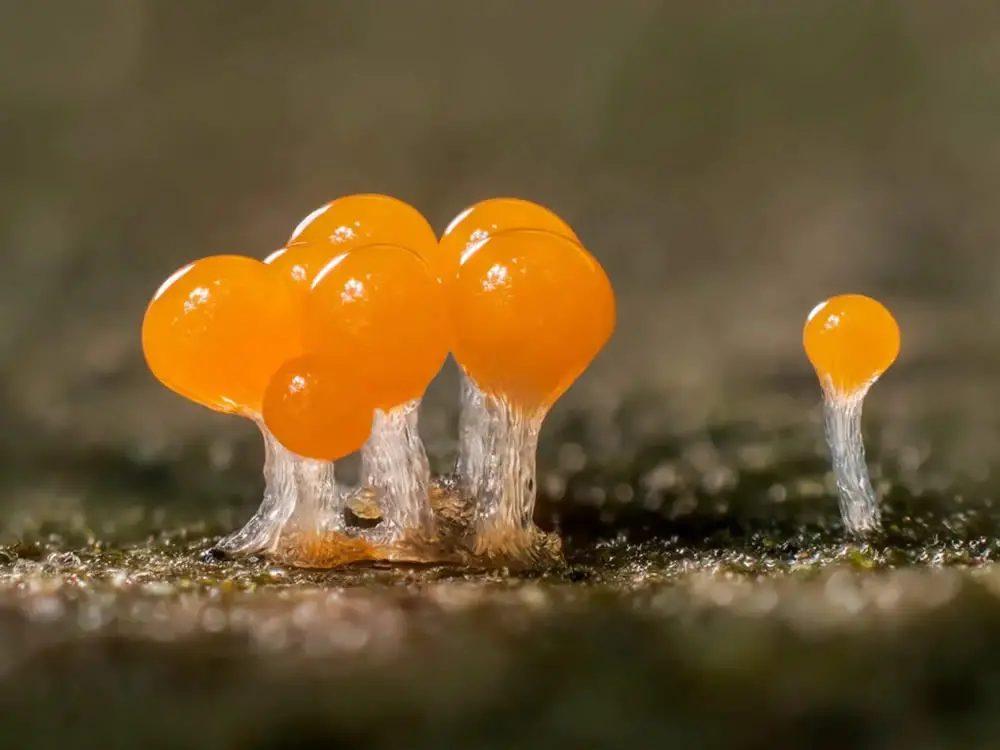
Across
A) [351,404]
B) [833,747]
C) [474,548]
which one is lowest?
[833,747]

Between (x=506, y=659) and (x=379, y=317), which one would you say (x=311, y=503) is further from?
(x=506, y=659)

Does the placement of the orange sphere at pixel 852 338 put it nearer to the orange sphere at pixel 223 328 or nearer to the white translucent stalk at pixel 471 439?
the white translucent stalk at pixel 471 439

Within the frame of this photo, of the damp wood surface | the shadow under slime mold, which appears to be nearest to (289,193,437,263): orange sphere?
the shadow under slime mold

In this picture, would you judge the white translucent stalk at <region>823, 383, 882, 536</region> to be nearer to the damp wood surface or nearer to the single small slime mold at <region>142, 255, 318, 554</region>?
the damp wood surface

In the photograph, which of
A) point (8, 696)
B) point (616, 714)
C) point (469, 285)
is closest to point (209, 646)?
point (8, 696)

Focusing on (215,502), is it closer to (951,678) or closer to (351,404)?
(351,404)

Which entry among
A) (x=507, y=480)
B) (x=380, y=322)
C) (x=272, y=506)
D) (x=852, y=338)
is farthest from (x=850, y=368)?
(x=272, y=506)

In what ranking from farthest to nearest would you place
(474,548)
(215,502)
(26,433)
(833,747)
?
(26,433)
(215,502)
(474,548)
(833,747)
